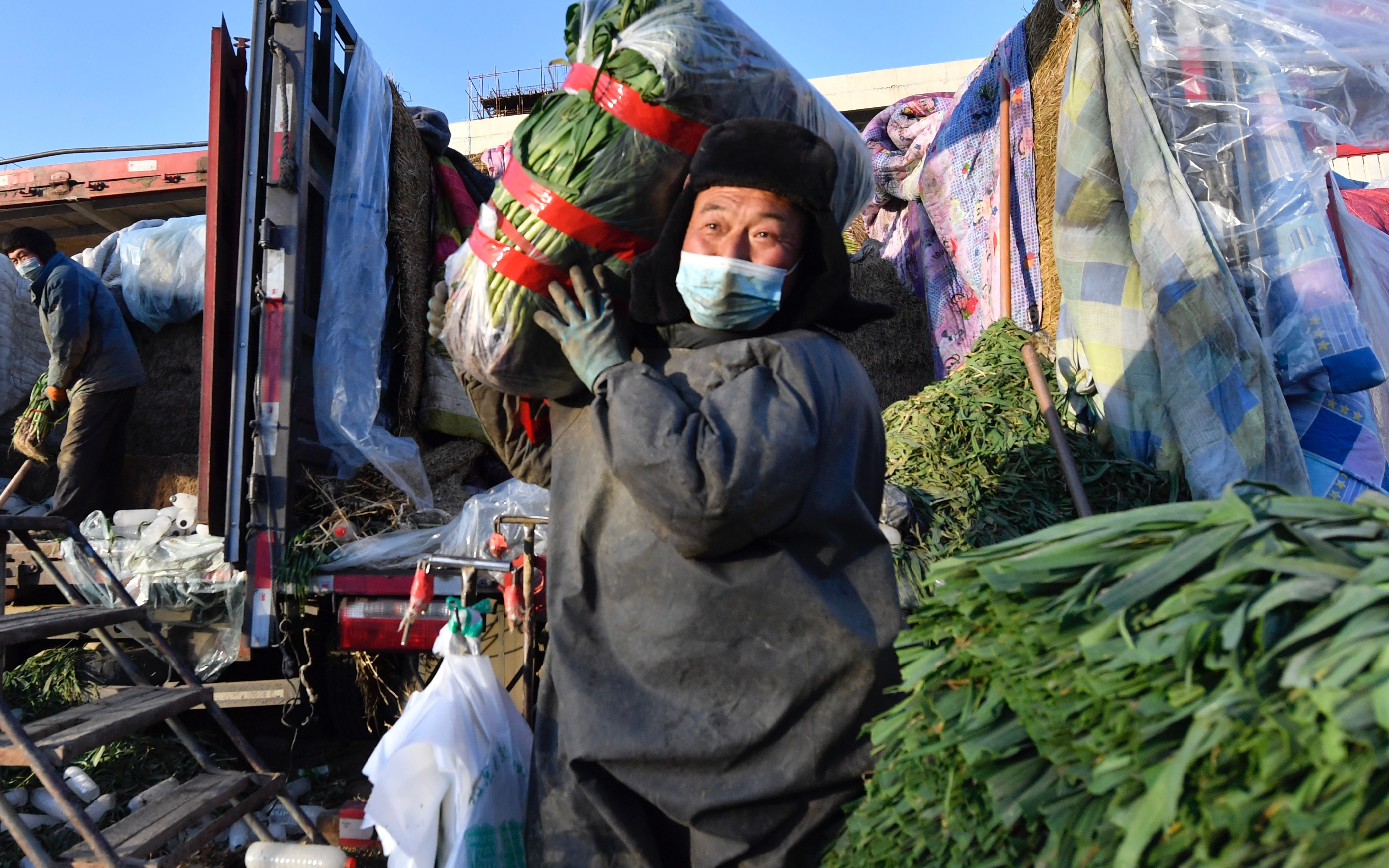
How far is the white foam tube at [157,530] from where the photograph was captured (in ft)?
13.5

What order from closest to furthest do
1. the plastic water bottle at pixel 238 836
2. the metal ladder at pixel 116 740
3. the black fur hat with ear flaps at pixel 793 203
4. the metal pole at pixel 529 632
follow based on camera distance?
the black fur hat with ear flaps at pixel 793 203 → the metal pole at pixel 529 632 → the metal ladder at pixel 116 740 → the plastic water bottle at pixel 238 836

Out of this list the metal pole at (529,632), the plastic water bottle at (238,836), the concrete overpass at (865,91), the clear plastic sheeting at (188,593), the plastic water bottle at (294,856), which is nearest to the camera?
the metal pole at (529,632)

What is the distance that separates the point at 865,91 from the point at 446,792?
17073mm

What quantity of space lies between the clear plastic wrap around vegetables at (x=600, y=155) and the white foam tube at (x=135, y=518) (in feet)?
11.0

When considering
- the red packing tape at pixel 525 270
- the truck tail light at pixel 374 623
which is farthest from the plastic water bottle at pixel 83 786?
the red packing tape at pixel 525 270

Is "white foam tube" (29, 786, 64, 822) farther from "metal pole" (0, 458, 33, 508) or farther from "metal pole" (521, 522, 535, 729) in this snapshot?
"metal pole" (521, 522, 535, 729)

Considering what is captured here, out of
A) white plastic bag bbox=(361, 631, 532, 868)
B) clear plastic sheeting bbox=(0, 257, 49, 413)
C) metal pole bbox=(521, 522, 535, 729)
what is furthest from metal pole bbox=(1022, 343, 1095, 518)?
clear plastic sheeting bbox=(0, 257, 49, 413)

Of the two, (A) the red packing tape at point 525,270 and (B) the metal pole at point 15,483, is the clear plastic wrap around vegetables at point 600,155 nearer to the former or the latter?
(A) the red packing tape at point 525,270

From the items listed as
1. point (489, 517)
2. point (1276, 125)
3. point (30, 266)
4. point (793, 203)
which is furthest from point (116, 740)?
point (1276, 125)

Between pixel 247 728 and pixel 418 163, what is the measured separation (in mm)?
3170

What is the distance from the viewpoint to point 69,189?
22.0ft

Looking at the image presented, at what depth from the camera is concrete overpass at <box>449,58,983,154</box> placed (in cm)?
1495

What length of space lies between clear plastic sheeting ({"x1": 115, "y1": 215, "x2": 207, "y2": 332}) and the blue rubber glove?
16.1ft

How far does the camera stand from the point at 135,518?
453 centimetres
